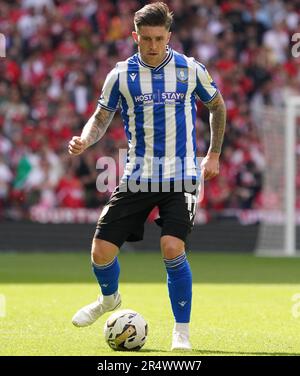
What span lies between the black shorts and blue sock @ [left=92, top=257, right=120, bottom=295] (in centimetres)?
19

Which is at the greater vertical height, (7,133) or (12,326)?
(7,133)

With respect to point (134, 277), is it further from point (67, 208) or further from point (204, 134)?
point (204, 134)

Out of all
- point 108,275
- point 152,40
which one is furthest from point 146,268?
point 152,40

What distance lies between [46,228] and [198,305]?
8.27 meters

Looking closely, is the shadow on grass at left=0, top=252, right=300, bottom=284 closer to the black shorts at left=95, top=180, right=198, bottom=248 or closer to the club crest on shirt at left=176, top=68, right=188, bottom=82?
the black shorts at left=95, top=180, right=198, bottom=248

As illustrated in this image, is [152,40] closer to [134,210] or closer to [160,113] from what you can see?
[160,113]

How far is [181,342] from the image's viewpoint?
6.59 m

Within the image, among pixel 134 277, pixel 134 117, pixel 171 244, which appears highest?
pixel 134 117

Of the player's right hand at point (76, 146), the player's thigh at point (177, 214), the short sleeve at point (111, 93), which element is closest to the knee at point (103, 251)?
the player's thigh at point (177, 214)

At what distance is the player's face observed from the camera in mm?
6641

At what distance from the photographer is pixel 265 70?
20.4 m

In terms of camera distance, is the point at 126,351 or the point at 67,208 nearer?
the point at 126,351

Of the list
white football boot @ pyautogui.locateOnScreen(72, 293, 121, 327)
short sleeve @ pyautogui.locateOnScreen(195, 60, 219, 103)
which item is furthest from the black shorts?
short sleeve @ pyautogui.locateOnScreen(195, 60, 219, 103)
